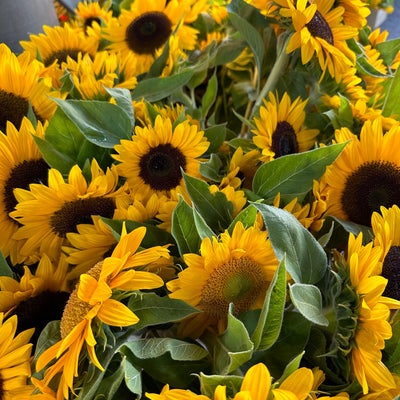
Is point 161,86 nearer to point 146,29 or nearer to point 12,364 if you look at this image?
point 146,29

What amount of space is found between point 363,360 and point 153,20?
0.43 meters

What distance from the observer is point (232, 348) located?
0.32 meters

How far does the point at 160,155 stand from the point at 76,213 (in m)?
0.08

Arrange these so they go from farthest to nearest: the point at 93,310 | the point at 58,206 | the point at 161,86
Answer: the point at 161,86
the point at 58,206
the point at 93,310

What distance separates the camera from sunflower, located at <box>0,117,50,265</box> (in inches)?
16.4

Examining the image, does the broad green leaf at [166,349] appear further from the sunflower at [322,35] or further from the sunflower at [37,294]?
the sunflower at [322,35]

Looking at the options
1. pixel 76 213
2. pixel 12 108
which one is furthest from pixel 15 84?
pixel 76 213

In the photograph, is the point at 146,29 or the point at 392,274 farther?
the point at 146,29

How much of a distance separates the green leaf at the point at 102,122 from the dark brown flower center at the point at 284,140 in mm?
115

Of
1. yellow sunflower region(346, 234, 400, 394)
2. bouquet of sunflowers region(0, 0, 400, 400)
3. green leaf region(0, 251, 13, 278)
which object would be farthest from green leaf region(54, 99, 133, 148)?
yellow sunflower region(346, 234, 400, 394)

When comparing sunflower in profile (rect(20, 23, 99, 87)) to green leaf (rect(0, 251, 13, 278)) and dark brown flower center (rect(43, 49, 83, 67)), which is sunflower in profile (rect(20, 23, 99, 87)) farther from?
green leaf (rect(0, 251, 13, 278))

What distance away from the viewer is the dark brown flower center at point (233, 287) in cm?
34

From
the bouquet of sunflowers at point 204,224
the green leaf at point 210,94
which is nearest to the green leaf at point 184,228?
the bouquet of sunflowers at point 204,224

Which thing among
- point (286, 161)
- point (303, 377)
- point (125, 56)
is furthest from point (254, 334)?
point (125, 56)
